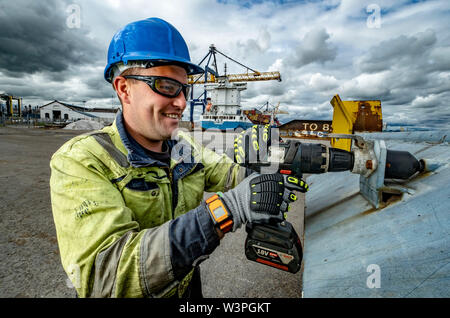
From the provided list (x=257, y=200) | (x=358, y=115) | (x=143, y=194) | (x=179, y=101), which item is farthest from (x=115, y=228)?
(x=358, y=115)

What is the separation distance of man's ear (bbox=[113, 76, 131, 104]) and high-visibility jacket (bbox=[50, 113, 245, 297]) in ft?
1.24

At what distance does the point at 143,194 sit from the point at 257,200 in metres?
0.68

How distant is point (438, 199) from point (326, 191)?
138 centimetres

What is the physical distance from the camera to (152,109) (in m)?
1.46

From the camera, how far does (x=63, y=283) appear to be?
2109 mm

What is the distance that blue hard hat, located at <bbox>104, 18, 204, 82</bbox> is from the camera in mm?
1452

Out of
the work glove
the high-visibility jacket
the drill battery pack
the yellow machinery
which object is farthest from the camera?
the yellow machinery

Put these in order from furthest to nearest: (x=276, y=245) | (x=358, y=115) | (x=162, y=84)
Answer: (x=358, y=115)
(x=162, y=84)
(x=276, y=245)

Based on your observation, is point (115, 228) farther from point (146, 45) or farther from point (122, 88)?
point (146, 45)

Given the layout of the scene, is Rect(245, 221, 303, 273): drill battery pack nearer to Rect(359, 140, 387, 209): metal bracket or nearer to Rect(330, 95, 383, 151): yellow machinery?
Rect(359, 140, 387, 209): metal bracket

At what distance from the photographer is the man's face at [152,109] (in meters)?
1.44

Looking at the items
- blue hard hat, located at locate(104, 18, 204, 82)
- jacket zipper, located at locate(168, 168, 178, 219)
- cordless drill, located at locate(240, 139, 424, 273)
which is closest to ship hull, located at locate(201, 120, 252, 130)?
cordless drill, located at locate(240, 139, 424, 273)

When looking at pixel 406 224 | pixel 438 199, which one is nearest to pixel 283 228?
pixel 406 224
